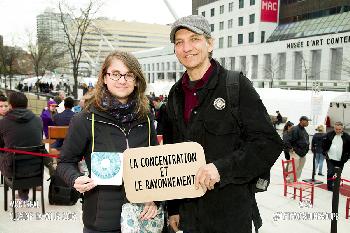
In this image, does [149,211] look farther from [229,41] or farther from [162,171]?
[229,41]

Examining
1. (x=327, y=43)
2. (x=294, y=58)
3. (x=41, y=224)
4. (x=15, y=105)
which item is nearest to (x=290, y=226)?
(x=41, y=224)

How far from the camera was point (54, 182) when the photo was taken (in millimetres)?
6328

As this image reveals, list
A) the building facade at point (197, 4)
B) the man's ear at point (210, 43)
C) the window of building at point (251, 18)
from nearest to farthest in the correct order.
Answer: the man's ear at point (210, 43)
the window of building at point (251, 18)
the building facade at point (197, 4)

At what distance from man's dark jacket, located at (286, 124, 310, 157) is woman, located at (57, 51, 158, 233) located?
839 cm

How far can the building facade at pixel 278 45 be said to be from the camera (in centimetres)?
4050

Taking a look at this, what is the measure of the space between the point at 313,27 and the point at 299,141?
3963 cm

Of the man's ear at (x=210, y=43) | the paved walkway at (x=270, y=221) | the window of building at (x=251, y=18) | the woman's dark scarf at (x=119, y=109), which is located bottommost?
the paved walkway at (x=270, y=221)

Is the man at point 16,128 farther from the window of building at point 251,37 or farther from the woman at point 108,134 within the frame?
the window of building at point 251,37

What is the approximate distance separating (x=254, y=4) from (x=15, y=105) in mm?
51566

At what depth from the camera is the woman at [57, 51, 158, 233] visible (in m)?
2.35

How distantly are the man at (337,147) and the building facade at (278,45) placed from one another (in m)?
29.2

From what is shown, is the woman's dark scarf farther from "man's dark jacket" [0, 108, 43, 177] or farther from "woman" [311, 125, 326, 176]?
"woman" [311, 125, 326, 176]

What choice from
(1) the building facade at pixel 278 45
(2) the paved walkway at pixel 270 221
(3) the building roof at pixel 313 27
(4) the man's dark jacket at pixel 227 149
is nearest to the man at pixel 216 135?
(4) the man's dark jacket at pixel 227 149

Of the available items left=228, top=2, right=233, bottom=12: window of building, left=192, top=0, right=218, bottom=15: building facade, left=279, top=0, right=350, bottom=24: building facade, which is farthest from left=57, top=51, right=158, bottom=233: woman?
left=192, top=0, right=218, bottom=15: building facade
